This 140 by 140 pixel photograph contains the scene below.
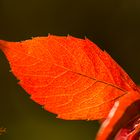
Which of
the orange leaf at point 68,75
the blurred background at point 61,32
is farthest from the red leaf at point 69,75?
the blurred background at point 61,32

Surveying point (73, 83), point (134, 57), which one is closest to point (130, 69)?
point (134, 57)

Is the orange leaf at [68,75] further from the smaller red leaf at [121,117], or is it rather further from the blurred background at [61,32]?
the blurred background at [61,32]

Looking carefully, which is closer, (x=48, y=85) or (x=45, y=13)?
(x=48, y=85)

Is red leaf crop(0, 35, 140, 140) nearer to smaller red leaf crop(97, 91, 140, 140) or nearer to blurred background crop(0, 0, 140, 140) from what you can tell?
smaller red leaf crop(97, 91, 140, 140)

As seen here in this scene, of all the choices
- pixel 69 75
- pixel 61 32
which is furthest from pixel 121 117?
pixel 61 32

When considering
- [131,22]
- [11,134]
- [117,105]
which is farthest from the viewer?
[131,22]

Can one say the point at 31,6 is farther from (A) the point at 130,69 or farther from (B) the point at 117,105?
(B) the point at 117,105

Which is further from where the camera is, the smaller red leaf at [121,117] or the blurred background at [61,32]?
the blurred background at [61,32]
